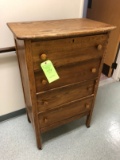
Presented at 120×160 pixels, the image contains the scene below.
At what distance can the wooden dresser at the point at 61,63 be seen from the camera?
0.79 metres

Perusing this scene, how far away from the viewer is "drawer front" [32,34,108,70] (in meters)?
0.79

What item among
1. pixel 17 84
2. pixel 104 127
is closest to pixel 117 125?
pixel 104 127

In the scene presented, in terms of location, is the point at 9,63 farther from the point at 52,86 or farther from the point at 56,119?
the point at 56,119

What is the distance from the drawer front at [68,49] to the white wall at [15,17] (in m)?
0.50

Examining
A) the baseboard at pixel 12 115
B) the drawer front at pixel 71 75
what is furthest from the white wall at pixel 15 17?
the drawer front at pixel 71 75

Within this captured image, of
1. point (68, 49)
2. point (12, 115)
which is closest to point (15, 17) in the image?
point (68, 49)

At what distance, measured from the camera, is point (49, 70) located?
2.78 feet

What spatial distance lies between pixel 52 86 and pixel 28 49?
12.8 inches

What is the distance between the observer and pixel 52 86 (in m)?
0.97

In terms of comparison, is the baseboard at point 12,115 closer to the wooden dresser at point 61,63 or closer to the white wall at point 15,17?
the white wall at point 15,17

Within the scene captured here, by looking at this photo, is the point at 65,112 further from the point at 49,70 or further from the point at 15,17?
the point at 15,17

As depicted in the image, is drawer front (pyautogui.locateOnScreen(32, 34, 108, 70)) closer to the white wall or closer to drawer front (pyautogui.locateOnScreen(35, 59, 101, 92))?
drawer front (pyautogui.locateOnScreen(35, 59, 101, 92))

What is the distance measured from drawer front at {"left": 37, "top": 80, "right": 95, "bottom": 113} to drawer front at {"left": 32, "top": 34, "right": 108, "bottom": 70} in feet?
0.75

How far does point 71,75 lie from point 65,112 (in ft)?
1.19
